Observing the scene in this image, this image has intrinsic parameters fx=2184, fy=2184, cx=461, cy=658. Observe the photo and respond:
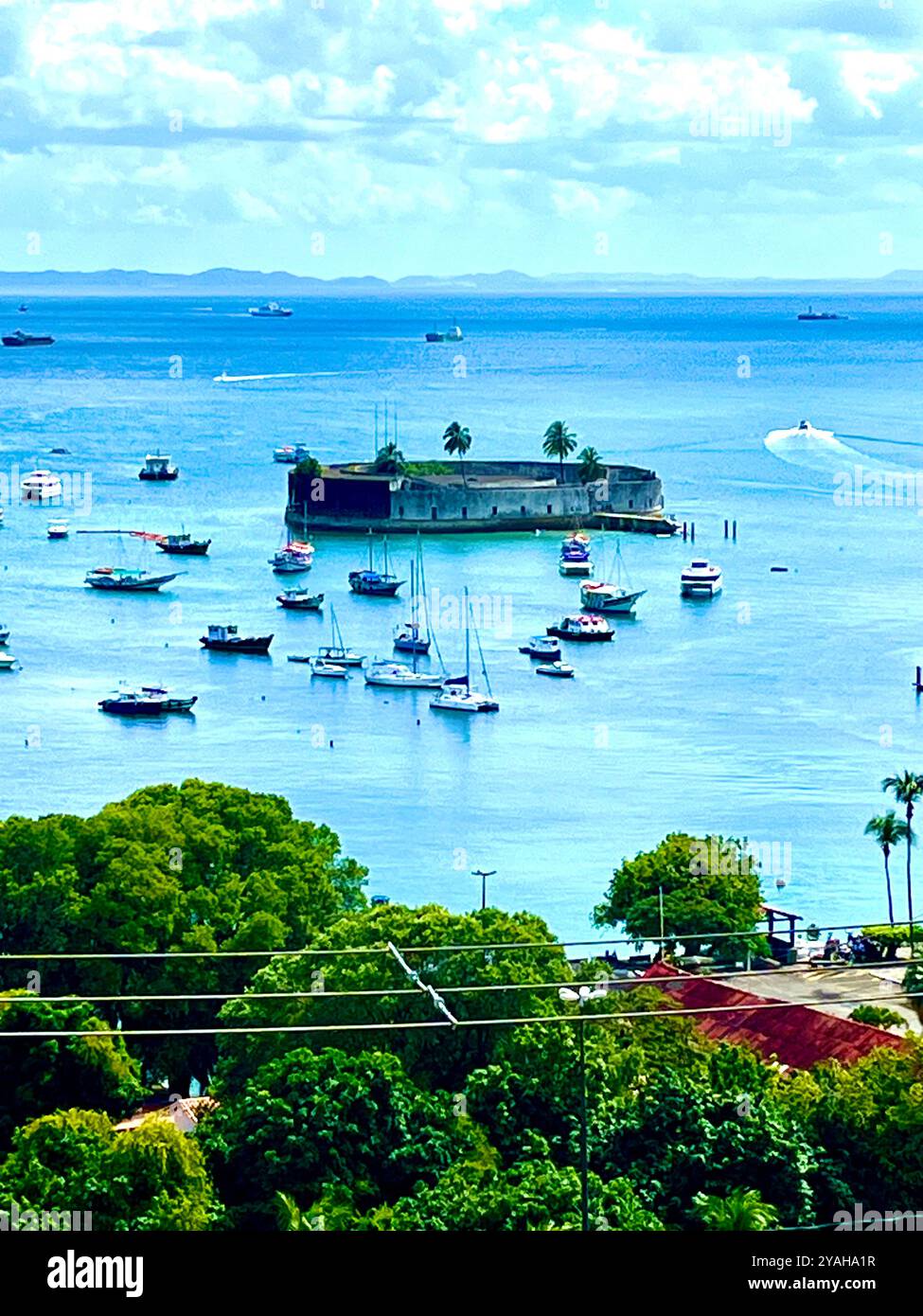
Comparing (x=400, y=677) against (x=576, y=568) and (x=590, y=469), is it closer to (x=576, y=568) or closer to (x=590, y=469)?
(x=576, y=568)

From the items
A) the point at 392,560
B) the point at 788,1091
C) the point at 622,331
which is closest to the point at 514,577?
the point at 392,560

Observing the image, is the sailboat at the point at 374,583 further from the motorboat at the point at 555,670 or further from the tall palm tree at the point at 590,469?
the tall palm tree at the point at 590,469

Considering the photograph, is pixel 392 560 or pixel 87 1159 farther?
pixel 392 560

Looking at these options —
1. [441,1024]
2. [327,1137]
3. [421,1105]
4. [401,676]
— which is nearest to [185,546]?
[401,676]

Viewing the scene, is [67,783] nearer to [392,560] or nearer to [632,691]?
[632,691]

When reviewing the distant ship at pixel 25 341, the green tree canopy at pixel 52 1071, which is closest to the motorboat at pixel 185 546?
the green tree canopy at pixel 52 1071

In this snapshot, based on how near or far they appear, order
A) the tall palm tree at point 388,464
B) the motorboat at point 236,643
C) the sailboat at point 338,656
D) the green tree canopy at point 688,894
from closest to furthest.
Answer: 1. the green tree canopy at point 688,894
2. the sailboat at point 338,656
3. the motorboat at point 236,643
4. the tall palm tree at point 388,464
